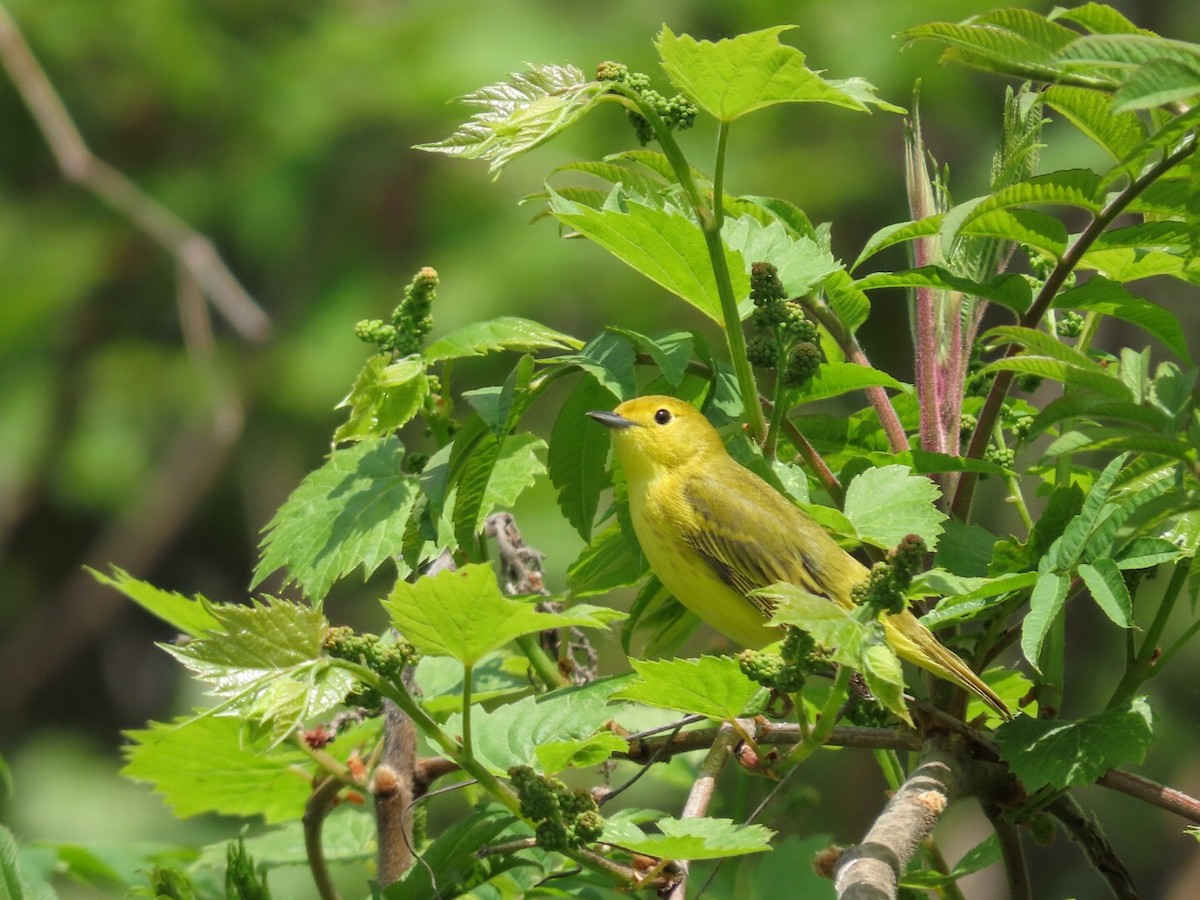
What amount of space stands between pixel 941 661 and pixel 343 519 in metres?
0.66

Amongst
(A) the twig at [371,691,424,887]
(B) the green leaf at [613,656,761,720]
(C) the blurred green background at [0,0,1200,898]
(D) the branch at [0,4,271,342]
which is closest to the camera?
(B) the green leaf at [613,656,761,720]

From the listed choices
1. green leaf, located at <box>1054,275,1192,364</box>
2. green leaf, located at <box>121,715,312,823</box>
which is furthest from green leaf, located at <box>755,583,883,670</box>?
green leaf, located at <box>121,715,312,823</box>

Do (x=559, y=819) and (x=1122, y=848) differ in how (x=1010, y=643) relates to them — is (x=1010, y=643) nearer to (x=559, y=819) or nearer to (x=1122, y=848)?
(x=559, y=819)

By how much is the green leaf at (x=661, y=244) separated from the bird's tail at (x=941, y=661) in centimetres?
39

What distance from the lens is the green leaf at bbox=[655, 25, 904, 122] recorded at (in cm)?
119

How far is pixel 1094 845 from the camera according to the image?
1404mm

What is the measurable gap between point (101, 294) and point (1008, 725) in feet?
21.4

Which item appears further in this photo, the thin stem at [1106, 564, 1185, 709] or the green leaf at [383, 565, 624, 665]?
the thin stem at [1106, 564, 1185, 709]

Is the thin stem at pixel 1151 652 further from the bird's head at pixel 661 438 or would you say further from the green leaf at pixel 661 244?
the bird's head at pixel 661 438

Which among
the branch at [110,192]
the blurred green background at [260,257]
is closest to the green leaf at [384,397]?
the branch at [110,192]

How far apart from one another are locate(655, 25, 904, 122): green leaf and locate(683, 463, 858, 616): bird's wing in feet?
2.76

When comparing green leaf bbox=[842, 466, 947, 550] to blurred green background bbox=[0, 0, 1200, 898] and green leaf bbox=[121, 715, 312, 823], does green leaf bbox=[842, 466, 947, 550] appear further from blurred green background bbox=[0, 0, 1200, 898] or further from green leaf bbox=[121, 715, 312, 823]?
blurred green background bbox=[0, 0, 1200, 898]

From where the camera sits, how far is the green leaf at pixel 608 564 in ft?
5.08

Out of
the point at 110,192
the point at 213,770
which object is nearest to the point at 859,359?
the point at 213,770
